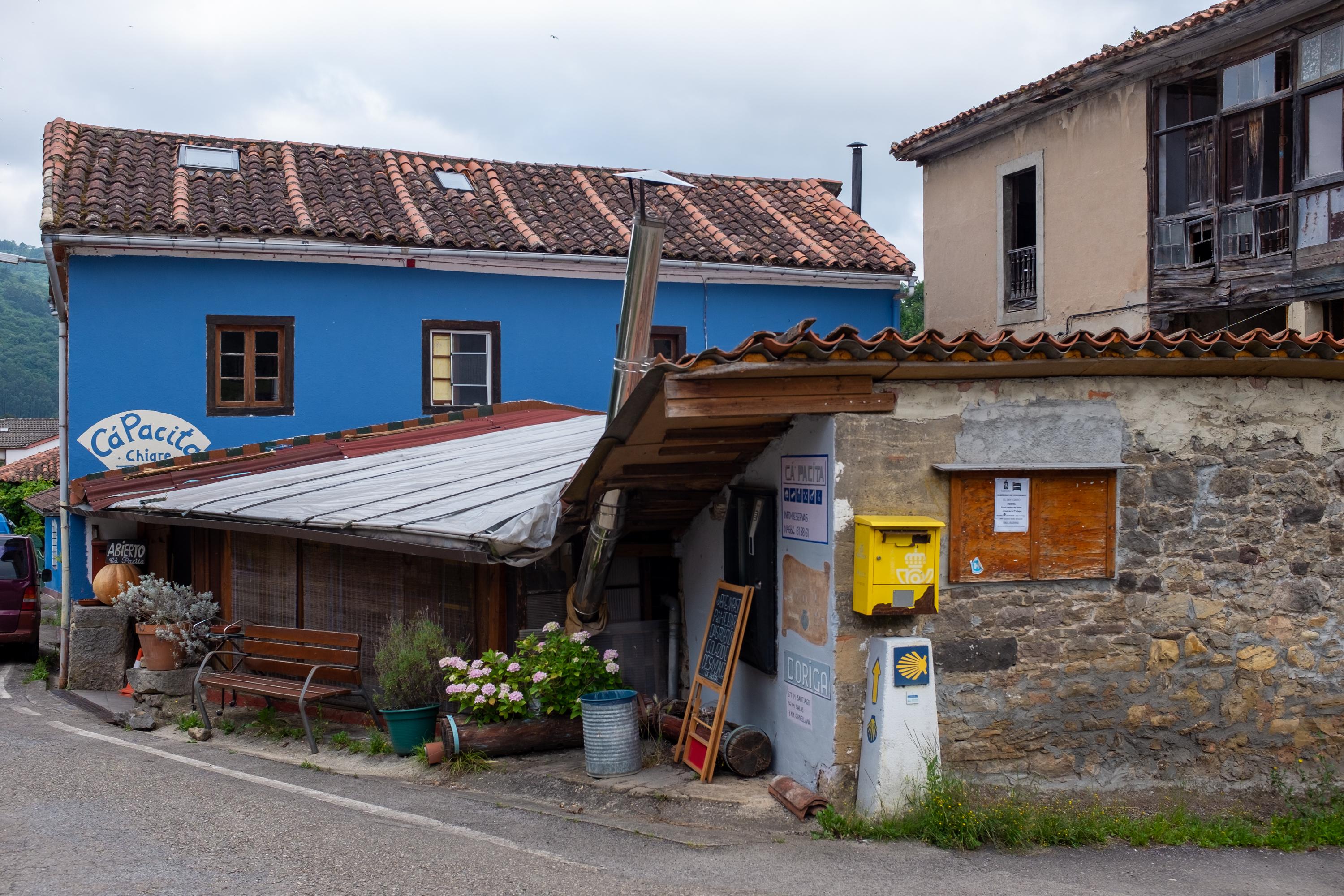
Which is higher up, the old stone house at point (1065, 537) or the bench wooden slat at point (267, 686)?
the old stone house at point (1065, 537)

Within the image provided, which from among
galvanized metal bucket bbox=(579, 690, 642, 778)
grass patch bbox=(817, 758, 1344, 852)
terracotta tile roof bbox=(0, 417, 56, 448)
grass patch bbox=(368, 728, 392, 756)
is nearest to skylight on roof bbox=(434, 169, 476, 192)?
grass patch bbox=(368, 728, 392, 756)

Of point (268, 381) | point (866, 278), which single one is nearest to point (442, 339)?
point (268, 381)

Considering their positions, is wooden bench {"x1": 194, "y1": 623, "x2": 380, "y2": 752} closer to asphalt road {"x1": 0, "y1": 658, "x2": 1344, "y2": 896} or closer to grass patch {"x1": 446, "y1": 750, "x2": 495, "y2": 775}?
grass patch {"x1": 446, "y1": 750, "x2": 495, "y2": 775}

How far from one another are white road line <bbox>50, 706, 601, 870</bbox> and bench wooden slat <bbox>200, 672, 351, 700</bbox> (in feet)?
2.48

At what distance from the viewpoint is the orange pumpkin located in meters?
12.7

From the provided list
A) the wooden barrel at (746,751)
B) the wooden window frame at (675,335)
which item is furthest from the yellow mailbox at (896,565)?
the wooden window frame at (675,335)

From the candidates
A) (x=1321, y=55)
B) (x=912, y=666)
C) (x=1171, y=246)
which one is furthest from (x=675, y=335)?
(x=912, y=666)

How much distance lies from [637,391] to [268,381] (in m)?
9.10

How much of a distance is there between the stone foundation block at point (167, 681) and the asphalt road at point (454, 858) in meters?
3.45

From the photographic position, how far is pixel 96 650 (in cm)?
1280

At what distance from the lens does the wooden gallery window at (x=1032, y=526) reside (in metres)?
6.70

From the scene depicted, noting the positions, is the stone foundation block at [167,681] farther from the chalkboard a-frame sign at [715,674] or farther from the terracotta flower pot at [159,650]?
the chalkboard a-frame sign at [715,674]

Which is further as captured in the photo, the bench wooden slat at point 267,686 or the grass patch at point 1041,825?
the bench wooden slat at point 267,686

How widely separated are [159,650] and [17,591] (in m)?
5.25
